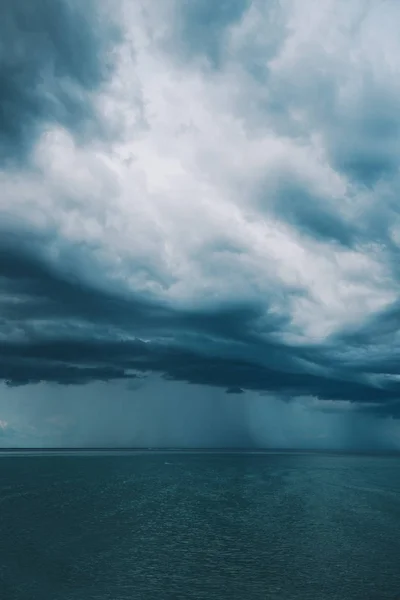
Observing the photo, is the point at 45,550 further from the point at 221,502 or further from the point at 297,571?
the point at 221,502

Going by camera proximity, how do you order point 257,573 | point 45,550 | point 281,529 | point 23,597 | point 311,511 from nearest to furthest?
point 23,597
point 257,573
point 45,550
point 281,529
point 311,511

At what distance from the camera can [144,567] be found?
4638 cm

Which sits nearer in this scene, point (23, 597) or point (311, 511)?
point (23, 597)

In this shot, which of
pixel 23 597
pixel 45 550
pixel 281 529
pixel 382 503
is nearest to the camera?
pixel 23 597

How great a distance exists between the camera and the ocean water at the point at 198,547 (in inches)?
1570

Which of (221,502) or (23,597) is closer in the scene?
(23,597)

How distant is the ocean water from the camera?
3988 centimetres

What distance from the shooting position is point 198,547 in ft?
180

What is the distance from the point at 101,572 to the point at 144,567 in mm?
4112

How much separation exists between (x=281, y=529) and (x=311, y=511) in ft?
59.3

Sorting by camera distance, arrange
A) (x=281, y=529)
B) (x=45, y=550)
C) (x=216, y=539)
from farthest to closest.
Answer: (x=281, y=529), (x=216, y=539), (x=45, y=550)

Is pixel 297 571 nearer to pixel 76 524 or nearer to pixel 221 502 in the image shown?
pixel 76 524

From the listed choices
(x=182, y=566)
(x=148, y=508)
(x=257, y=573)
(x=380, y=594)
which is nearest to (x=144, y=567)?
(x=182, y=566)

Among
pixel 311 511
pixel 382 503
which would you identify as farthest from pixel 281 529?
pixel 382 503
